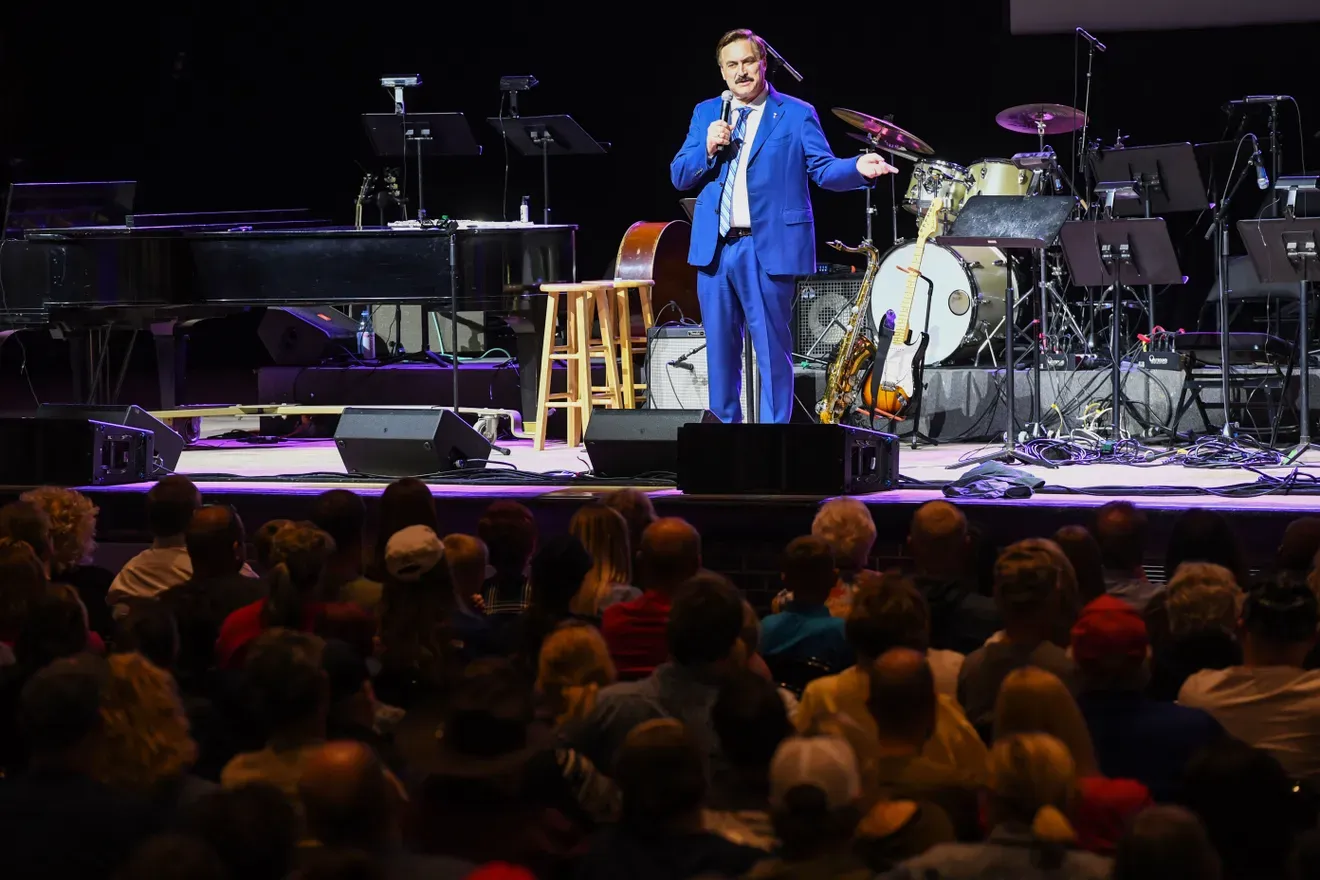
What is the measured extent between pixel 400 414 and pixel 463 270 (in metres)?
1.91

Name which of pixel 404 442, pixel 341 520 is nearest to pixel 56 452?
pixel 404 442

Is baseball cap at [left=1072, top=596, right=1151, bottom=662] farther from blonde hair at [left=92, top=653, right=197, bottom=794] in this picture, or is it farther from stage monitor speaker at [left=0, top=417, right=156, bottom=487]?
stage monitor speaker at [left=0, top=417, right=156, bottom=487]

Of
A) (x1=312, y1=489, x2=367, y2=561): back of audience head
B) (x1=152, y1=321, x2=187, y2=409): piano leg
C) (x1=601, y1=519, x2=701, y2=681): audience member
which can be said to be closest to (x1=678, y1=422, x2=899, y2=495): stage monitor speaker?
(x1=312, y1=489, x2=367, y2=561): back of audience head

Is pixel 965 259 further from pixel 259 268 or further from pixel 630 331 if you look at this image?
pixel 259 268

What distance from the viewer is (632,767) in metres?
2.15

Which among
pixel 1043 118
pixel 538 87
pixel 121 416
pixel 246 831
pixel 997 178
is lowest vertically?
pixel 246 831

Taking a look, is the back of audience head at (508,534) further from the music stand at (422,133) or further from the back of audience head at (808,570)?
the music stand at (422,133)

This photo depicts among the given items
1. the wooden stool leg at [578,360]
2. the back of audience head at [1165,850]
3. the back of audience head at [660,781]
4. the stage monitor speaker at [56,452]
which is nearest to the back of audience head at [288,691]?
the back of audience head at [660,781]

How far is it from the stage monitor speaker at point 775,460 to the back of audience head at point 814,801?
351 cm

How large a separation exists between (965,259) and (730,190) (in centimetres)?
343

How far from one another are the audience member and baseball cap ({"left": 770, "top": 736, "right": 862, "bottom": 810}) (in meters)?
1.07

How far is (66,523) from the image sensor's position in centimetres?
448

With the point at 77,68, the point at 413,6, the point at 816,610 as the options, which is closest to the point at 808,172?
the point at 816,610

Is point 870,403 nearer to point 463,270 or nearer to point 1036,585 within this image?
point 463,270
